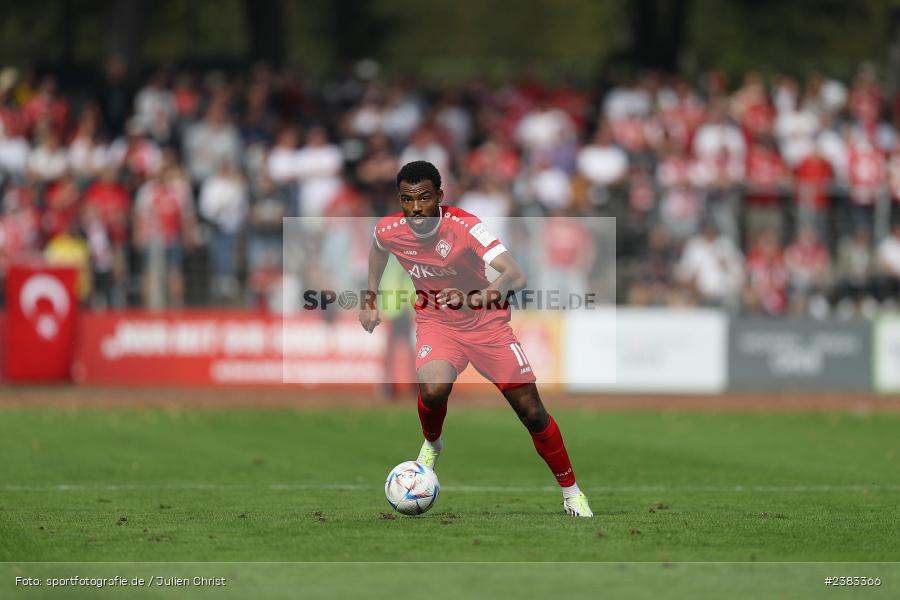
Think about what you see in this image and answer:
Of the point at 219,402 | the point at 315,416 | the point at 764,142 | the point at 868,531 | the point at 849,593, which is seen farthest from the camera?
the point at 764,142

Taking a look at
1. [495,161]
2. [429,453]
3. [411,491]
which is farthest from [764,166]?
[411,491]

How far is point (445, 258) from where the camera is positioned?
10086 mm

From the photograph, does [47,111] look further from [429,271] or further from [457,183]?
[429,271]

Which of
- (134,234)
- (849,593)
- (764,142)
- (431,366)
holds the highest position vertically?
(764,142)

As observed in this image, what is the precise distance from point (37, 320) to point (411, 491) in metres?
14.5

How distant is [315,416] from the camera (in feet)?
64.6

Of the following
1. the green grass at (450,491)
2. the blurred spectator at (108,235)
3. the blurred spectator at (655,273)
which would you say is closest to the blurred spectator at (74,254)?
the blurred spectator at (108,235)

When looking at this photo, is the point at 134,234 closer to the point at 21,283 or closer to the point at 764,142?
the point at 21,283

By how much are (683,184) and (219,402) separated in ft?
26.6

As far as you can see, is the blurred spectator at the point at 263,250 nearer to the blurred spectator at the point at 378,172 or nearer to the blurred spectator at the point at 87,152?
the blurred spectator at the point at 378,172

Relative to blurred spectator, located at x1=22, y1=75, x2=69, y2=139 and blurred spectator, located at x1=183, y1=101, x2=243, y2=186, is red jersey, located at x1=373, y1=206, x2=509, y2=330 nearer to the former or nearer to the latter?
blurred spectator, located at x1=183, y1=101, x2=243, y2=186

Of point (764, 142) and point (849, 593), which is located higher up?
point (764, 142)

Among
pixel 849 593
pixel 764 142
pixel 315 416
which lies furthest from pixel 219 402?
pixel 849 593

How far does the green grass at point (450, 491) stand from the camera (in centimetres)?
857
